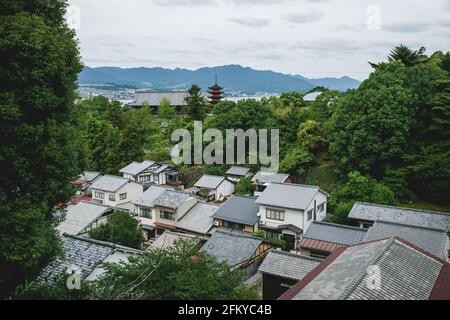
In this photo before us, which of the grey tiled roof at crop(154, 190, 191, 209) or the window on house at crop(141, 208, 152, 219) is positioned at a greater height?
the grey tiled roof at crop(154, 190, 191, 209)

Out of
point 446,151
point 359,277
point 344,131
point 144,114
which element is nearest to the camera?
point 359,277

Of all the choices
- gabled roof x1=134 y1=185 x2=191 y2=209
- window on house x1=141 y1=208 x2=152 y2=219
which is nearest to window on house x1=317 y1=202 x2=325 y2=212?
gabled roof x1=134 y1=185 x2=191 y2=209

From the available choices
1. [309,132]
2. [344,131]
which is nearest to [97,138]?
[309,132]

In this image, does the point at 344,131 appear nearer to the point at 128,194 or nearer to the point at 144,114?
the point at 128,194

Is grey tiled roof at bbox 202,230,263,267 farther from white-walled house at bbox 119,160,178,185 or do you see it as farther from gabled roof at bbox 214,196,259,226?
white-walled house at bbox 119,160,178,185

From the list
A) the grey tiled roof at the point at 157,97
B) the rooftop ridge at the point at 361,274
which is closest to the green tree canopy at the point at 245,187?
the rooftop ridge at the point at 361,274

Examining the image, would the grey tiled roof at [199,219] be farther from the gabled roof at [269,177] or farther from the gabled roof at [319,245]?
the gabled roof at [319,245]

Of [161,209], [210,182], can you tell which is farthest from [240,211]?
[210,182]
